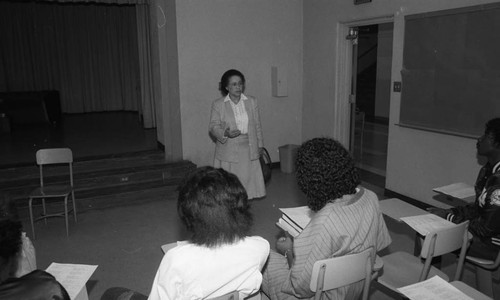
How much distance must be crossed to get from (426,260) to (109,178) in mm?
4079

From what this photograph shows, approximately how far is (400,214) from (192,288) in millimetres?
1589

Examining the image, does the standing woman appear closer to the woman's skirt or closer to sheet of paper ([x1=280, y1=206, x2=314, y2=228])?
the woman's skirt

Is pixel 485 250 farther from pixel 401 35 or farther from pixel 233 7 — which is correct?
pixel 233 7

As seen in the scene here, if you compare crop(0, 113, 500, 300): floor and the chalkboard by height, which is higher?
the chalkboard

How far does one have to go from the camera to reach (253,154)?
171 inches

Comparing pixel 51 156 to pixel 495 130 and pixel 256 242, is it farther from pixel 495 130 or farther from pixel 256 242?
pixel 495 130

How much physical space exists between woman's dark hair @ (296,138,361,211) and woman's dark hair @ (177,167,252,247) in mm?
338

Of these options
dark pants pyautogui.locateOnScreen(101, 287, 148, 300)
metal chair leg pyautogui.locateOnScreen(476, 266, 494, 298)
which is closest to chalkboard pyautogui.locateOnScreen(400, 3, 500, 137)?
metal chair leg pyautogui.locateOnScreen(476, 266, 494, 298)

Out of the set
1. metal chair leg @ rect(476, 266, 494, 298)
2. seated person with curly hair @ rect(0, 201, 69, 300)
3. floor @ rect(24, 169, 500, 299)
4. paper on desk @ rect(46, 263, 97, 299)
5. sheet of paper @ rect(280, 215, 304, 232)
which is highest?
seated person with curly hair @ rect(0, 201, 69, 300)

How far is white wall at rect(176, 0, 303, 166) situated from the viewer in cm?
574

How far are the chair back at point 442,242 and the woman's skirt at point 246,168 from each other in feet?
7.86

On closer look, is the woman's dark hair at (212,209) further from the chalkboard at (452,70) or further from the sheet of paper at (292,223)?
the chalkboard at (452,70)

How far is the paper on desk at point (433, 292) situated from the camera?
174 cm

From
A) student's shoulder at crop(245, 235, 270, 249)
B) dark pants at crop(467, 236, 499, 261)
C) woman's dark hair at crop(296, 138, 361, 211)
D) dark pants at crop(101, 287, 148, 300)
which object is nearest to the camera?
student's shoulder at crop(245, 235, 270, 249)
